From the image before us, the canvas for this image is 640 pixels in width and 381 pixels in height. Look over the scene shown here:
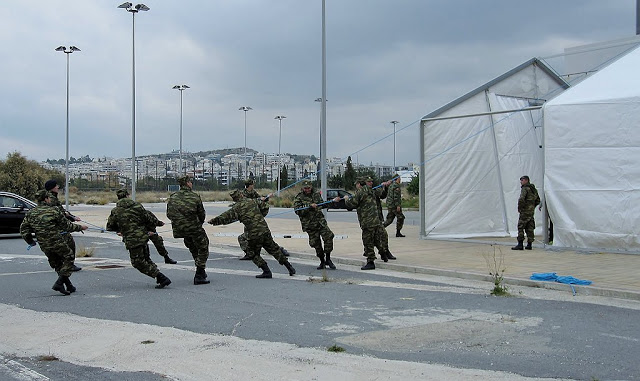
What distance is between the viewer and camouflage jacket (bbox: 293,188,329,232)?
1299 centimetres

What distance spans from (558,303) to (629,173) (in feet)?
19.9

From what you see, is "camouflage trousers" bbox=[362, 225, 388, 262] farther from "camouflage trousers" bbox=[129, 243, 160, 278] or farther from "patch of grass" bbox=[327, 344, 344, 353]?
"patch of grass" bbox=[327, 344, 344, 353]

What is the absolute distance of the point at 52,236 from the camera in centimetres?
1027

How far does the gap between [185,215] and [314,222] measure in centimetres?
297

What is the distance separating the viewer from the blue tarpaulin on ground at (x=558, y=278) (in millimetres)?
10344

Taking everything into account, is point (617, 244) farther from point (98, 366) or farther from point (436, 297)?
point (98, 366)

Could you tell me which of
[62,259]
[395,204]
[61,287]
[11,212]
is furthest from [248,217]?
[11,212]

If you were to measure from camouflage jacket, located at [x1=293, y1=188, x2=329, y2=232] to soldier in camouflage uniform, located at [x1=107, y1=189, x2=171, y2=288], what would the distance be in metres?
3.17

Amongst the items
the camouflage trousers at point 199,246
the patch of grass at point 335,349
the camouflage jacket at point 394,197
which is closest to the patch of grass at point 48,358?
the patch of grass at point 335,349

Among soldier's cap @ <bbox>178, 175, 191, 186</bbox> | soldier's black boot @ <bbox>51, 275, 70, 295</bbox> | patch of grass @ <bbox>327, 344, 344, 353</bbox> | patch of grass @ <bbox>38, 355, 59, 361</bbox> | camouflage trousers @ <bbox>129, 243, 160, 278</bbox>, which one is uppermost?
soldier's cap @ <bbox>178, 175, 191, 186</bbox>

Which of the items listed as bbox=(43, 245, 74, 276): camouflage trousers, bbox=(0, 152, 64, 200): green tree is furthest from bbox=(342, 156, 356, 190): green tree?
bbox=(43, 245, 74, 276): camouflage trousers

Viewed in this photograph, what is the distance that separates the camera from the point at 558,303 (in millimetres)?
9125

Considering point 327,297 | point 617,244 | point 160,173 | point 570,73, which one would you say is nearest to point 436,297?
point 327,297

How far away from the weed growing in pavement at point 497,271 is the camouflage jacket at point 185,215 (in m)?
5.05
